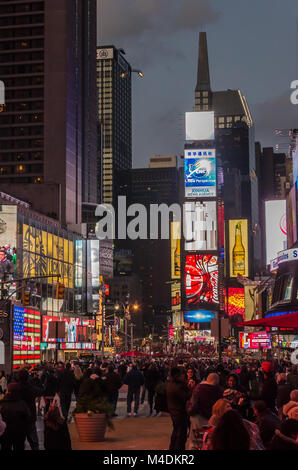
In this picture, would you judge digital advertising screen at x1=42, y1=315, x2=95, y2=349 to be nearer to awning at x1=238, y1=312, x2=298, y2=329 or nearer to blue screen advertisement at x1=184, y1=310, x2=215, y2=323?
blue screen advertisement at x1=184, y1=310, x2=215, y2=323

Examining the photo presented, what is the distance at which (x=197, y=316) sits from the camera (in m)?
180

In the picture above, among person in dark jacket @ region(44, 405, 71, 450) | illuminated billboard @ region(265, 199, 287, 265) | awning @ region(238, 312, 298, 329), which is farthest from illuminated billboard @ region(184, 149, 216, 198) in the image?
person in dark jacket @ region(44, 405, 71, 450)

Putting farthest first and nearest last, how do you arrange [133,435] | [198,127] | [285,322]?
[198,127] → [285,322] → [133,435]

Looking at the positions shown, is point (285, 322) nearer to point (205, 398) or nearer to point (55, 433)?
point (205, 398)

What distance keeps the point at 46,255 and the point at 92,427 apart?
8896 centimetres

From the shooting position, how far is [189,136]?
187m

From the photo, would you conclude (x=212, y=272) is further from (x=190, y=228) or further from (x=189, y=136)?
(x=189, y=136)

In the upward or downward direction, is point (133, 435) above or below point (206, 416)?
below

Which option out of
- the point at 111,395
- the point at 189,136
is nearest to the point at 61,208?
the point at 189,136

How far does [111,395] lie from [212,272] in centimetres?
15180

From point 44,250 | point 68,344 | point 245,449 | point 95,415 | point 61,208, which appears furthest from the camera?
point 61,208

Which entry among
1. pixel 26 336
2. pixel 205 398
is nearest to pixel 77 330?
pixel 26 336

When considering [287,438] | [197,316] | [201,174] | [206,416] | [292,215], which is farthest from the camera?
[197,316]

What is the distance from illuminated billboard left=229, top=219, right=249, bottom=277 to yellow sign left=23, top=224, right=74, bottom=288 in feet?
258
